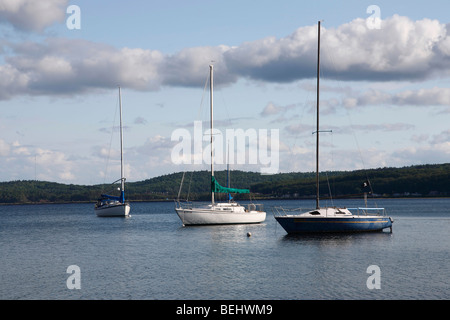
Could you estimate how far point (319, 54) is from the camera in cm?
6231

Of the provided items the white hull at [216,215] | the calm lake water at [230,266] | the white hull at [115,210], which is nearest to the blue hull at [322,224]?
the calm lake water at [230,266]

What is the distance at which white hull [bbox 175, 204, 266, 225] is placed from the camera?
70375mm

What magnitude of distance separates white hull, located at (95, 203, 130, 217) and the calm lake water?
43.4 metres

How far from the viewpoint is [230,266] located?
136 ft

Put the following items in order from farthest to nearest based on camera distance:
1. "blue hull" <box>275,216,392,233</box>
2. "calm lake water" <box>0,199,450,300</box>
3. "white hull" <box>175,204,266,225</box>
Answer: "white hull" <box>175,204,266,225</box>
"blue hull" <box>275,216,392,233</box>
"calm lake water" <box>0,199,450,300</box>

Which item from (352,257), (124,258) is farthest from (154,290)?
(352,257)

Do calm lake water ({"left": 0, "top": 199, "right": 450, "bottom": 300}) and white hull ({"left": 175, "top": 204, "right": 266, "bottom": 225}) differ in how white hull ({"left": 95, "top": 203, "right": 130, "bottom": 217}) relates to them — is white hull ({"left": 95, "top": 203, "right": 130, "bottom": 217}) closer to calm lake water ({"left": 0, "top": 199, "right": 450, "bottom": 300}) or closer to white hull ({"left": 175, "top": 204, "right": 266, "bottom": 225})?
white hull ({"left": 175, "top": 204, "right": 266, "bottom": 225})

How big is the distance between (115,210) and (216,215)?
153ft

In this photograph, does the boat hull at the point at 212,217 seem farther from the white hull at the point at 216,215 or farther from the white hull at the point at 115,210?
the white hull at the point at 115,210

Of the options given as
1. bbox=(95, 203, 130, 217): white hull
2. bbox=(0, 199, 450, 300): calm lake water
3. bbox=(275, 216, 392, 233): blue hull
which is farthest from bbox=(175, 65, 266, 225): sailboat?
bbox=(95, 203, 130, 217): white hull

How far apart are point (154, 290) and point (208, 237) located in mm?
28148

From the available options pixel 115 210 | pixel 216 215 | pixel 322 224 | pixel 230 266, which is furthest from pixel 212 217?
pixel 115 210

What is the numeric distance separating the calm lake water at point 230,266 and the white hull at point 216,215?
479 cm
